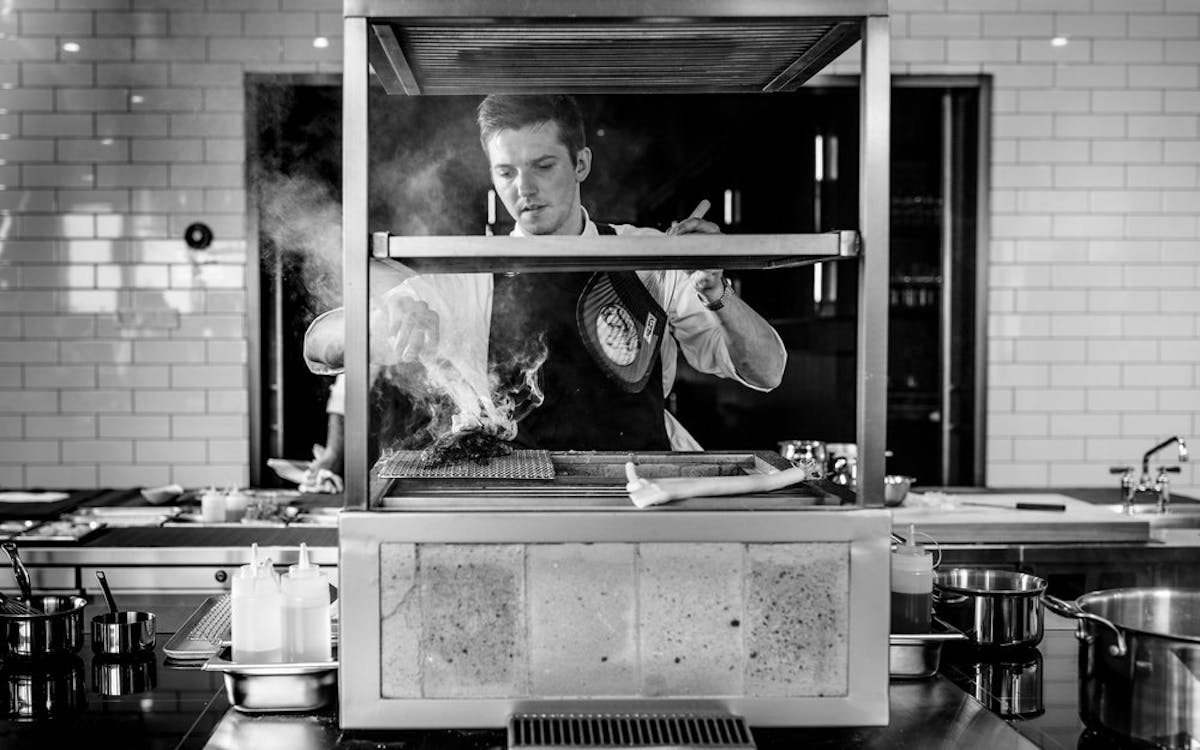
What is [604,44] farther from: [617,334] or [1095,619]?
[617,334]

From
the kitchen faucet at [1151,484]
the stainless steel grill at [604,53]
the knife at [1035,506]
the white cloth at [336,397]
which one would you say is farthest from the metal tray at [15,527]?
the kitchen faucet at [1151,484]

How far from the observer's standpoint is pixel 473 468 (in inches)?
86.3

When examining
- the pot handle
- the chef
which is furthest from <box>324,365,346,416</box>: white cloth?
the pot handle

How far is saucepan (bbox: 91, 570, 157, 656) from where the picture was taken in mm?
2488

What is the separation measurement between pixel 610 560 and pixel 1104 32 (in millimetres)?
4248

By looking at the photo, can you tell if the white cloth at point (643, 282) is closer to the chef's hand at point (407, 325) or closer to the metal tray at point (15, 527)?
the chef's hand at point (407, 325)

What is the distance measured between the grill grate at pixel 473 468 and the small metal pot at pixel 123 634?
68cm

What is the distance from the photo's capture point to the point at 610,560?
1905mm

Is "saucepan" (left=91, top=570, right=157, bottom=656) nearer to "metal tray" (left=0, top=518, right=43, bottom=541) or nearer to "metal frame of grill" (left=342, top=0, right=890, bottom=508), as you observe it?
"metal frame of grill" (left=342, top=0, right=890, bottom=508)

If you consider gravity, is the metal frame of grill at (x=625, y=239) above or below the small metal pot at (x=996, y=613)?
above

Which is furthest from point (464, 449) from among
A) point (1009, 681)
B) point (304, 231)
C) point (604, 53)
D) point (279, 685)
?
point (304, 231)

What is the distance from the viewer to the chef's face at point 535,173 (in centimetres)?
314

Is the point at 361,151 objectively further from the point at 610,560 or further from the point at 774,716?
the point at 774,716

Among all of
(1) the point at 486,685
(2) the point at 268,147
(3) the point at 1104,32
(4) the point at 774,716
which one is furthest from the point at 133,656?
(3) the point at 1104,32
